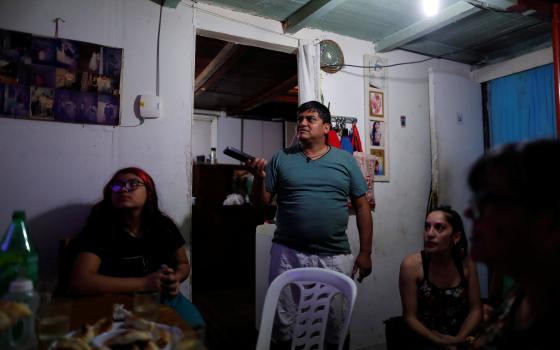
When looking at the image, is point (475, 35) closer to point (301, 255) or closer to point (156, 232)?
point (301, 255)

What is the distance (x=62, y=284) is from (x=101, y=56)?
1.33 m

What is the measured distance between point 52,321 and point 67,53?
5.56 feet

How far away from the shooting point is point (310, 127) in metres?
2.24

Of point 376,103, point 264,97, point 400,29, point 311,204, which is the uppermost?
point 264,97

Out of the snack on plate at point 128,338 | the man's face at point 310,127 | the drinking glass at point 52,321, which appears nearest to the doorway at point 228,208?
the man's face at point 310,127

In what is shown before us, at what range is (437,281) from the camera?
6.00ft

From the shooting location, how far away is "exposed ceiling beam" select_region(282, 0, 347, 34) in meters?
2.37

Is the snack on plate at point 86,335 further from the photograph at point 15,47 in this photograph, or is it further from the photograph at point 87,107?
the photograph at point 15,47

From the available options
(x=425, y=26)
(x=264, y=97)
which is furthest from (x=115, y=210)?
(x=264, y=97)

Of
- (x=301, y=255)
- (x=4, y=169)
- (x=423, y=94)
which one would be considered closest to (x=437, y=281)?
(x=301, y=255)

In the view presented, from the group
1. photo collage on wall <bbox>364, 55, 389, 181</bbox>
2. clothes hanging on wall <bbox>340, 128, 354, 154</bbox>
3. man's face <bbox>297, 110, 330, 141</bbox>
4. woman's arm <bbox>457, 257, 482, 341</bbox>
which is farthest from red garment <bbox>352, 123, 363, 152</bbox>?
woman's arm <bbox>457, 257, 482, 341</bbox>

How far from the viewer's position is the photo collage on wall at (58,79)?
201cm

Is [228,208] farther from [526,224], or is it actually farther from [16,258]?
[526,224]

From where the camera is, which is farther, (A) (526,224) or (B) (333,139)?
(B) (333,139)
